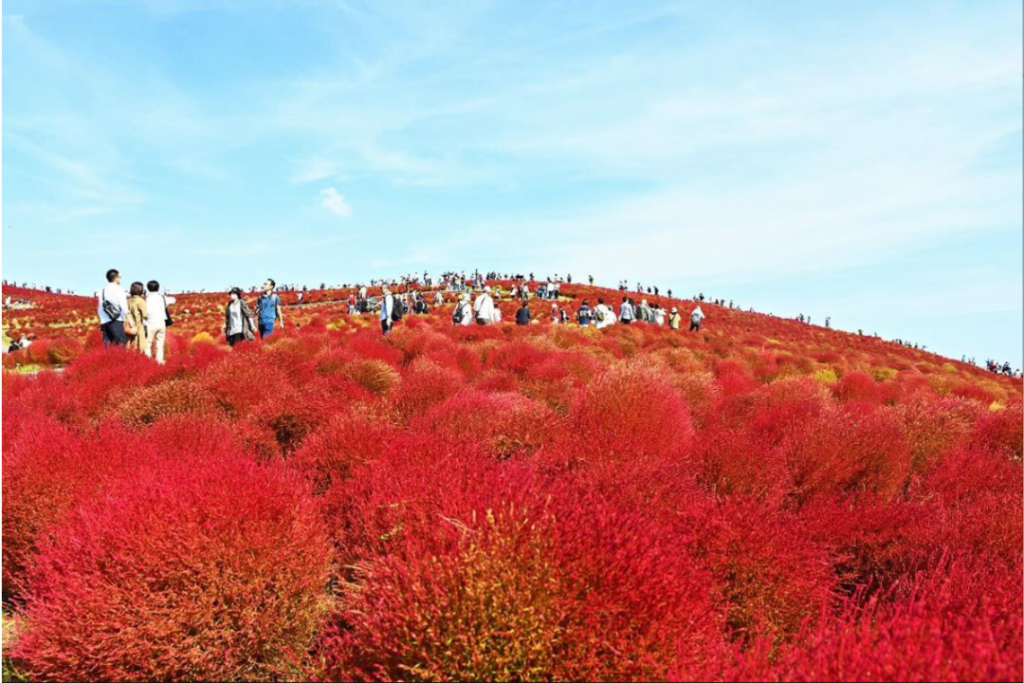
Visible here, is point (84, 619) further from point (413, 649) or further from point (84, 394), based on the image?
point (84, 394)

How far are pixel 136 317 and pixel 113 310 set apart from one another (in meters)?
0.37

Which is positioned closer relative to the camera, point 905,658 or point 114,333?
point 905,658

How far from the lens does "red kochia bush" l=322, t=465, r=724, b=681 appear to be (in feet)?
6.96

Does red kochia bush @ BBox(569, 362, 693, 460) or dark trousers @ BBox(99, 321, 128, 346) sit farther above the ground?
dark trousers @ BBox(99, 321, 128, 346)

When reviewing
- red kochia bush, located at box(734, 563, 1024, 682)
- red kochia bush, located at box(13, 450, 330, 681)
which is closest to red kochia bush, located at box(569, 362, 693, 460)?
red kochia bush, located at box(13, 450, 330, 681)

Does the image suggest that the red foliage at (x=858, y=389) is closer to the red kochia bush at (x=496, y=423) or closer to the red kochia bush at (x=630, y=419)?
the red kochia bush at (x=630, y=419)

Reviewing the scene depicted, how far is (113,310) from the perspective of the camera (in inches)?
377

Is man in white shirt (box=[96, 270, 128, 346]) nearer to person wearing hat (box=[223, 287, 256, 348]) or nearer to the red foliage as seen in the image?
person wearing hat (box=[223, 287, 256, 348])

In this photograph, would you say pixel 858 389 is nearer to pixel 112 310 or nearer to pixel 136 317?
pixel 136 317

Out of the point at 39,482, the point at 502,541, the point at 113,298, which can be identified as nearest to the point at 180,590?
the point at 502,541

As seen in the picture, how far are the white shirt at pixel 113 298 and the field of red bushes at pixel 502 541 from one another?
3.18 m

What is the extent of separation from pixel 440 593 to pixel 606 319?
1898 centimetres

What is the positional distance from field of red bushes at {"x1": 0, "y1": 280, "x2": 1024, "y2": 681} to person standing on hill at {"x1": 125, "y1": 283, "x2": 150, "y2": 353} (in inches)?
132

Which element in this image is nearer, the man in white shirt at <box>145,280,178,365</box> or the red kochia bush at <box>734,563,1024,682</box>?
the red kochia bush at <box>734,563,1024,682</box>
